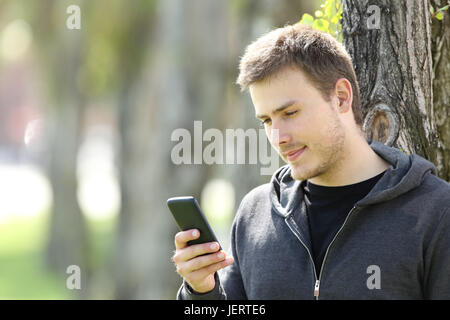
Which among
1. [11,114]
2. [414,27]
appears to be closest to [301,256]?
[414,27]

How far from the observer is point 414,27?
404cm

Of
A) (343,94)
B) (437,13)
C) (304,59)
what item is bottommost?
(343,94)

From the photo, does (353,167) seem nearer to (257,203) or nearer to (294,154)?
(294,154)

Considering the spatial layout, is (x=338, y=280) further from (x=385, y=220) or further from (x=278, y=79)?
(x=278, y=79)

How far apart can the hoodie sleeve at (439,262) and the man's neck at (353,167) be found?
0.43 m

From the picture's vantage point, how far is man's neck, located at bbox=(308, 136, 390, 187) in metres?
3.41

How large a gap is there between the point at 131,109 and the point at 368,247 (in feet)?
45.7

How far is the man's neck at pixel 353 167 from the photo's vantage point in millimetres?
3412

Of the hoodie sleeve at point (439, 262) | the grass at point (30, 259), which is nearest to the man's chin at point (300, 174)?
the hoodie sleeve at point (439, 262)

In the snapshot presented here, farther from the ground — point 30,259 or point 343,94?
point 343,94

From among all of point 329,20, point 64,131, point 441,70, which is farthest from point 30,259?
point 441,70

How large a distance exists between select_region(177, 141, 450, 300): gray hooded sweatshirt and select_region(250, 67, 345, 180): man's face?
0.73 ft

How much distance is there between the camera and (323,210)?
11.4ft
